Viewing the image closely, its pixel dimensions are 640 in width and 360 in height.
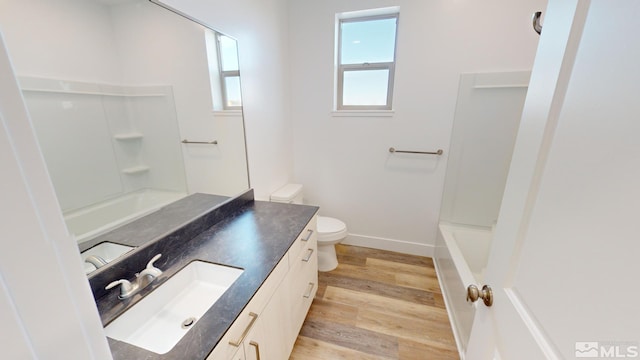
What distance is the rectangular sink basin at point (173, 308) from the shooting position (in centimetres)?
87

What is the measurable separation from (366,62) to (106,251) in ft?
7.81

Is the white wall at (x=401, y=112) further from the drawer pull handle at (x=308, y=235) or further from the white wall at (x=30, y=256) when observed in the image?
the white wall at (x=30, y=256)

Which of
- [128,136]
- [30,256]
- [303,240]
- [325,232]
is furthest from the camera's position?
[325,232]

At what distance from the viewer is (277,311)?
47.4 inches

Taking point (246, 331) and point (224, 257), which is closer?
point (246, 331)

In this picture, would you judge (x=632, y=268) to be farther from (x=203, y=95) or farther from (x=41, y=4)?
(x=203, y=95)

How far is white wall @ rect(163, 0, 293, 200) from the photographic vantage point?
1542 mm

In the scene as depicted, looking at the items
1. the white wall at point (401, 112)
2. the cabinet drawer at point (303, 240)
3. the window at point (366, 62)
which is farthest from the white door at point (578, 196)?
the window at point (366, 62)

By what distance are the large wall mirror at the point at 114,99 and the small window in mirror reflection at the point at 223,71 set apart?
0.01 m

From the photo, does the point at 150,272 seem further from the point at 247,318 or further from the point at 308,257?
the point at 308,257

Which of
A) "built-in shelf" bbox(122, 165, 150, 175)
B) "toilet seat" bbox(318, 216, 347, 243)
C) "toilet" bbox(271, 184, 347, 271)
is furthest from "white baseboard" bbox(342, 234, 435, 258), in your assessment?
"built-in shelf" bbox(122, 165, 150, 175)

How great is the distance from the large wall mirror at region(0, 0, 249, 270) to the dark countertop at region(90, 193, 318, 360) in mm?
220

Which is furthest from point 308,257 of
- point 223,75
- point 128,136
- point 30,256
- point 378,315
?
point 30,256

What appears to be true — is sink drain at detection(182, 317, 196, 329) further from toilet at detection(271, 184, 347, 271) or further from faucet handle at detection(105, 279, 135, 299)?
toilet at detection(271, 184, 347, 271)
